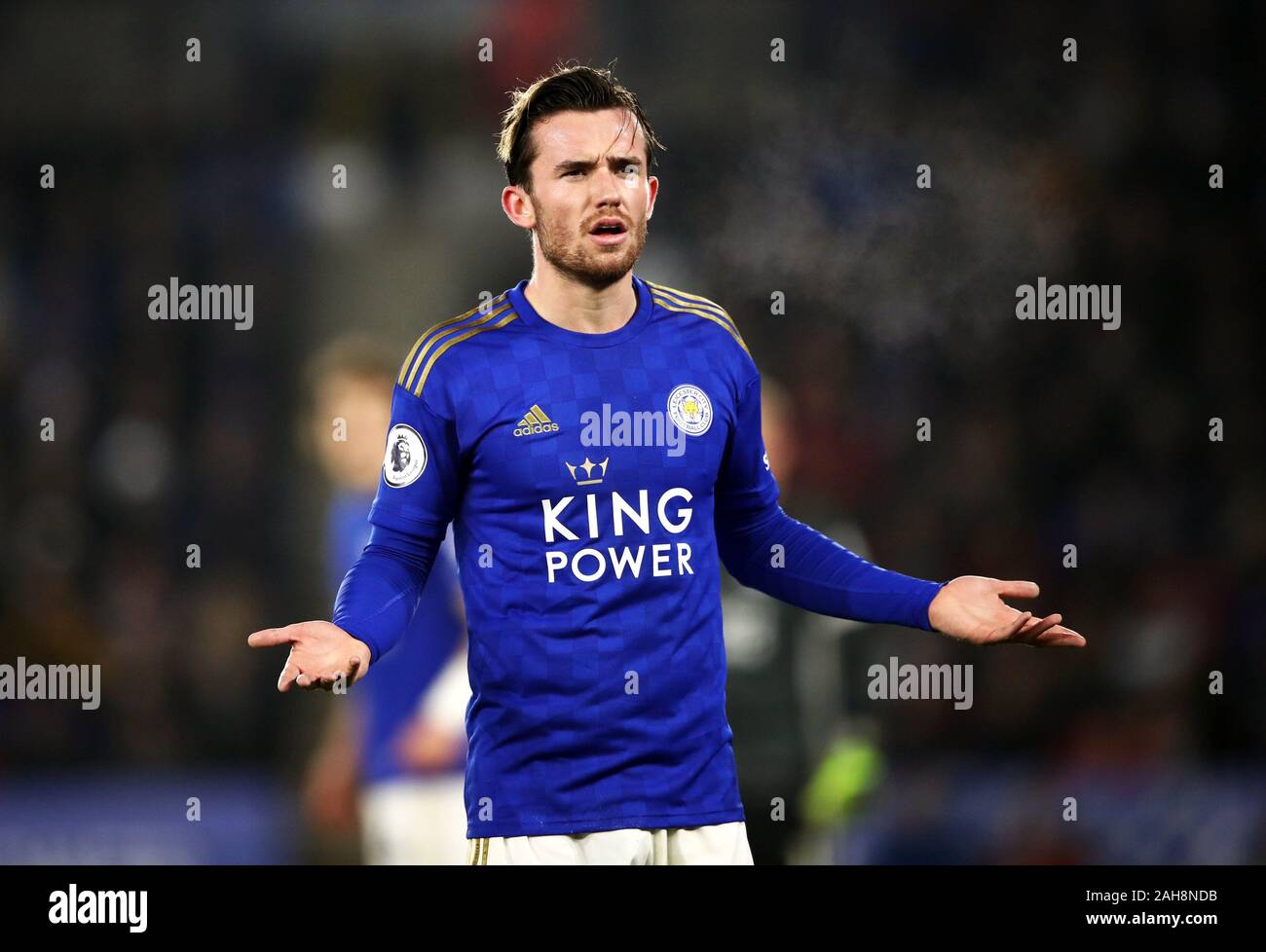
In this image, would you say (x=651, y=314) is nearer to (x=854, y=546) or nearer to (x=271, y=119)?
(x=854, y=546)

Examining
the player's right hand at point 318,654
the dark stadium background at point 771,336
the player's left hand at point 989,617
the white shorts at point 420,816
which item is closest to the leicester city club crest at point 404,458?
the player's right hand at point 318,654

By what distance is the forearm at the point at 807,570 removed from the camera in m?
3.38

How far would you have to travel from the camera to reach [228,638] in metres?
8.45

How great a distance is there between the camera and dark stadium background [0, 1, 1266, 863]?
24.8 feet

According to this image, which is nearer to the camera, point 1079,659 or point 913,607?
point 913,607

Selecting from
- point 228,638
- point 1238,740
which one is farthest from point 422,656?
point 1238,740

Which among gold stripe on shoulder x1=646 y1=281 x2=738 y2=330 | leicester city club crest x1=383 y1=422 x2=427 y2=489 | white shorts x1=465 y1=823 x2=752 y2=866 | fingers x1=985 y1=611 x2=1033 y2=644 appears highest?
gold stripe on shoulder x1=646 y1=281 x2=738 y2=330

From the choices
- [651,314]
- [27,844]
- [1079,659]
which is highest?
[651,314]

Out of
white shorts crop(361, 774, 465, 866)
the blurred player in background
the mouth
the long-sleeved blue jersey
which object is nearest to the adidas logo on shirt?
the long-sleeved blue jersey

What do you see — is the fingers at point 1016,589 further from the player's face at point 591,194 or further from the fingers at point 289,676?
the fingers at point 289,676

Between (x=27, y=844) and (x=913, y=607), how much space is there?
16.3 feet

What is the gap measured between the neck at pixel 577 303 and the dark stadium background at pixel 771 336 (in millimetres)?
4035

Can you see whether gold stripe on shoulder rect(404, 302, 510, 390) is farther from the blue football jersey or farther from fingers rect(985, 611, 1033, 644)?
fingers rect(985, 611, 1033, 644)

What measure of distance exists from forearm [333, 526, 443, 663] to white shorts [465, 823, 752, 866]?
0.45 meters
